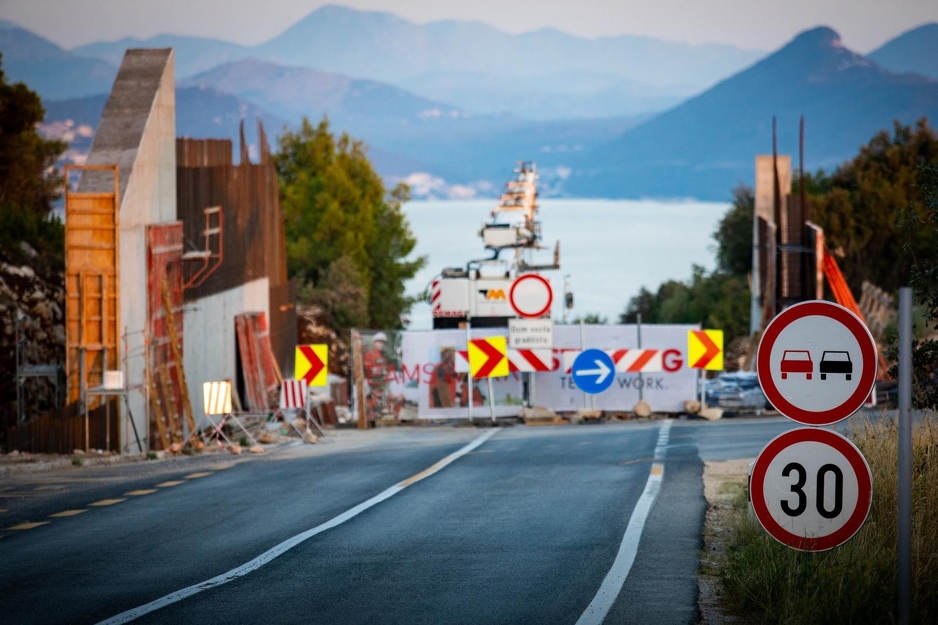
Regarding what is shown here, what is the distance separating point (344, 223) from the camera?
2945 inches

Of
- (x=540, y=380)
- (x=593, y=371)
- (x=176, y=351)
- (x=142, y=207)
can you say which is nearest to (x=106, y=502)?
(x=176, y=351)

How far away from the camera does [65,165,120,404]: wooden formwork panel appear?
21.6 m

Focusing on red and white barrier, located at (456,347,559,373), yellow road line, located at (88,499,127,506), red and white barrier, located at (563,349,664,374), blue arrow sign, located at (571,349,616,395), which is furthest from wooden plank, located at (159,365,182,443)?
yellow road line, located at (88,499,127,506)

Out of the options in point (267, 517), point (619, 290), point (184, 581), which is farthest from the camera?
point (619, 290)

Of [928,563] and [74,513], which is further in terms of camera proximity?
[74,513]

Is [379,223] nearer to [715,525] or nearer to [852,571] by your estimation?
[715,525]

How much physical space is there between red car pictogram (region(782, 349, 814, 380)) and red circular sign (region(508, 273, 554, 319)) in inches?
649

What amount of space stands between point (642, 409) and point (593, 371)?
1.61 meters

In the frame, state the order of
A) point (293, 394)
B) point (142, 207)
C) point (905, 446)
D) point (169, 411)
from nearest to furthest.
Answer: point (905, 446), point (293, 394), point (142, 207), point (169, 411)

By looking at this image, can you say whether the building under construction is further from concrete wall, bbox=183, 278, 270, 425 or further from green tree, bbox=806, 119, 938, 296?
green tree, bbox=806, 119, 938, 296

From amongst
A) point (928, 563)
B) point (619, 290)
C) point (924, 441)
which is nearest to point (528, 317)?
point (924, 441)

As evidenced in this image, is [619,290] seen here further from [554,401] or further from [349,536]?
[349,536]

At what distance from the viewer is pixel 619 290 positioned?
108 m

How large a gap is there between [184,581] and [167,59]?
A: 694 inches
